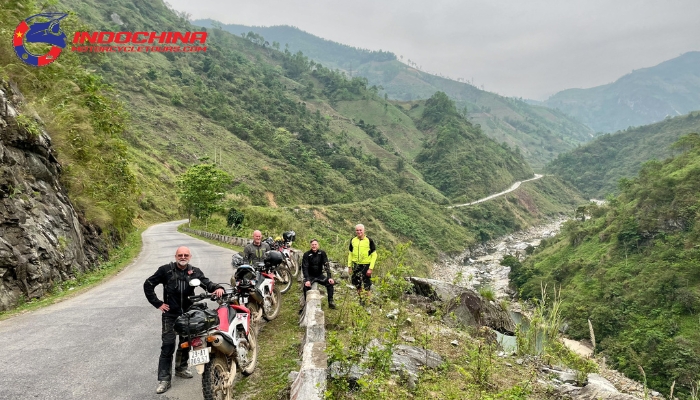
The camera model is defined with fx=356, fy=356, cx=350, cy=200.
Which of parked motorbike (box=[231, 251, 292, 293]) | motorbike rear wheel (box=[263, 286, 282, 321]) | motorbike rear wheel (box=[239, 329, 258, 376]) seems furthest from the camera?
motorbike rear wheel (box=[263, 286, 282, 321])

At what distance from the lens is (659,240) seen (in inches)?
1480

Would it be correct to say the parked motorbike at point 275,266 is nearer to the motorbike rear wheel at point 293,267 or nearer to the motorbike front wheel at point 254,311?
the motorbike rear wheel at point 293,267

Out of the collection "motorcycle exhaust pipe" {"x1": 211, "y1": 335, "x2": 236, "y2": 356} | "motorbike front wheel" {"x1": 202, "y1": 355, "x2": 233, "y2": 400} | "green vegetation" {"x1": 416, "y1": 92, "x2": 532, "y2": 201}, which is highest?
"green vegetation" {"x1": 416, "y1": 92, "x2": 532, "y2": 201}

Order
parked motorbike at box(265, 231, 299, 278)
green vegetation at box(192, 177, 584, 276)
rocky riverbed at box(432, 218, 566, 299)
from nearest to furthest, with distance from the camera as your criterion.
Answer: parked motorbike at box(265, 231, 299, 278), green vegetation at box(192, 177, 584, 276), rocky riverbed at box(432, 218, 566, 299)

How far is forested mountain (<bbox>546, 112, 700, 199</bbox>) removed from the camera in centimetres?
12281

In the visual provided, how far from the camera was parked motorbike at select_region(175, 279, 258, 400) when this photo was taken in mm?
4113

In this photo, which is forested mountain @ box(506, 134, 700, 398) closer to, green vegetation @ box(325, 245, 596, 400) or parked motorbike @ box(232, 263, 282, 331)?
green vegetation @ box(325, 245, 596, 400)

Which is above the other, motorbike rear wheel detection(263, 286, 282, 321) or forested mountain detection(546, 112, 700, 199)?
forested mountain detection(546, 112, 700, 199)

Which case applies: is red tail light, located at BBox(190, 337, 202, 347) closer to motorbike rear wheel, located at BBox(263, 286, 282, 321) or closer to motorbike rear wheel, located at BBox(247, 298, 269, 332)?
motorbike rear wheel, located at BBox(247, 298, 269, 332)

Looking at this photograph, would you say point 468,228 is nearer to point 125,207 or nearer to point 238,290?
point 125,207

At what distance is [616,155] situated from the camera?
137625 millimetres

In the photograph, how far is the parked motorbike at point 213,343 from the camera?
4113 millimetres

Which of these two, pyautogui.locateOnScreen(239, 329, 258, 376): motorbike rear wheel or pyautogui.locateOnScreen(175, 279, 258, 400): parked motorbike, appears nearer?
pyautogui.locateOnScreen(175, 279, 258, 400): parked motorbike

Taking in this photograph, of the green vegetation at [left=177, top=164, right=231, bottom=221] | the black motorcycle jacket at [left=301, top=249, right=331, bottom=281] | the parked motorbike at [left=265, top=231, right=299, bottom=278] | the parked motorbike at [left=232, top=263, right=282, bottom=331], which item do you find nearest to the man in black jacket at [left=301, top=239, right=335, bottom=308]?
the black motorcycle jacket at [left=301, top=249, right=331, bottom=281]
